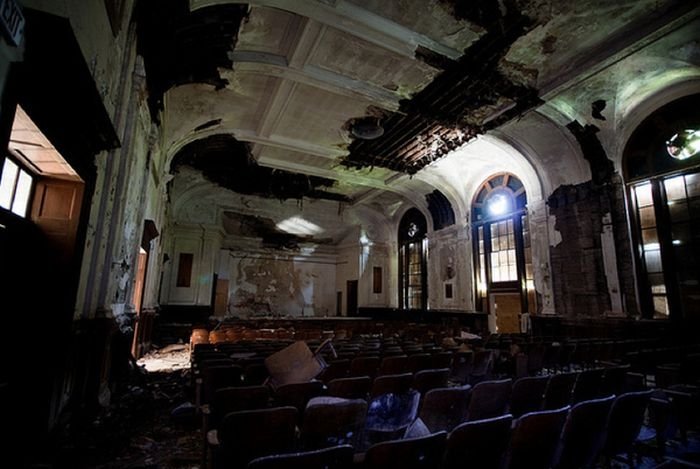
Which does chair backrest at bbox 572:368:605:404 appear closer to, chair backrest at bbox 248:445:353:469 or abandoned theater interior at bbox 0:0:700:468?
abandoned theater interior at bbox 0:0:700:468

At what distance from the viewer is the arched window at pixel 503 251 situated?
32.9ft

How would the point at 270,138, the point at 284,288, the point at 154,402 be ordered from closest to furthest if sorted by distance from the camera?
the point at 154,402, the point at 270,138, the point at 284,288

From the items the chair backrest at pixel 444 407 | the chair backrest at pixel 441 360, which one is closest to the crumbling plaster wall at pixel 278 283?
the chair backrest at pixel 441 360

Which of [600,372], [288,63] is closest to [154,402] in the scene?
[600,372]

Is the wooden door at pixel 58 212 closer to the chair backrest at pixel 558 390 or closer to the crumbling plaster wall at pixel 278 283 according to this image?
the chair backrest at pixel 558 390

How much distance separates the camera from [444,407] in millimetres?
2275

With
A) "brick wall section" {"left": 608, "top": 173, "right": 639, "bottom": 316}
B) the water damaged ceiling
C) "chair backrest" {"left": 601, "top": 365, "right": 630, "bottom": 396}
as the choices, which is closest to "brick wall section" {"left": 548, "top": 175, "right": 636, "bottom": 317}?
"brick wall section" {"left": 608, "top": 173, "right": 639, "bottom": 316}

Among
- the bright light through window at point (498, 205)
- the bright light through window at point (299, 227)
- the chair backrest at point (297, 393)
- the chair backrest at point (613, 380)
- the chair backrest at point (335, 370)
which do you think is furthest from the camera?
the bright light through window at point (299, 227)

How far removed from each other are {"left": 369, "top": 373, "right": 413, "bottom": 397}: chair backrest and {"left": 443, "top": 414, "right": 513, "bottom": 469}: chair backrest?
1.01m

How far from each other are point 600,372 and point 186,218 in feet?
42.2

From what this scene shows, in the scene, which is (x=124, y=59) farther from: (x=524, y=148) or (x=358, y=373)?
(x=524, y=148)

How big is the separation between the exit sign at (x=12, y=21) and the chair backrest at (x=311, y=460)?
6.73ft

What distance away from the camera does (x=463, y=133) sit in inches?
337

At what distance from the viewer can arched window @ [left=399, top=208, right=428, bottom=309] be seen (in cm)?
Result: 1405
